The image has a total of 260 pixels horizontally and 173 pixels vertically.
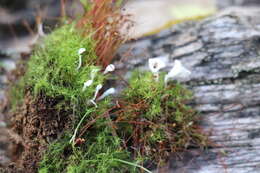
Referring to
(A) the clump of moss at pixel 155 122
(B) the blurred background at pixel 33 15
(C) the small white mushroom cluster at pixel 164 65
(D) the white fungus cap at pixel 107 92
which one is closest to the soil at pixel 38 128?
(D) the white fungus cap at pixel 107 92

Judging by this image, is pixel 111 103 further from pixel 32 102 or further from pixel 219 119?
pixel 219 119

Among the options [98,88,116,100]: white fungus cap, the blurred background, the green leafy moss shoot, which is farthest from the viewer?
the blurred background

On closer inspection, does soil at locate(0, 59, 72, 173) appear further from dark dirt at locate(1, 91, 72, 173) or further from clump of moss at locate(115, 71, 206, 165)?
clump of moss at locate(115, 71, 206, 165)

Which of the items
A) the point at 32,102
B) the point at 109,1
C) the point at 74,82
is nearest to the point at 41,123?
the point at 32,102

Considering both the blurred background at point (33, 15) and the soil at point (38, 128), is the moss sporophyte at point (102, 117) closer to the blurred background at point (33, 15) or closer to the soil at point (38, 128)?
the soil at point (38, 128)

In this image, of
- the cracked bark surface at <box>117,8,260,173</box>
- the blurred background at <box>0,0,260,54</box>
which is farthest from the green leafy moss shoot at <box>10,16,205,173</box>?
the blurred background at <box>0,0,260,54</box>
